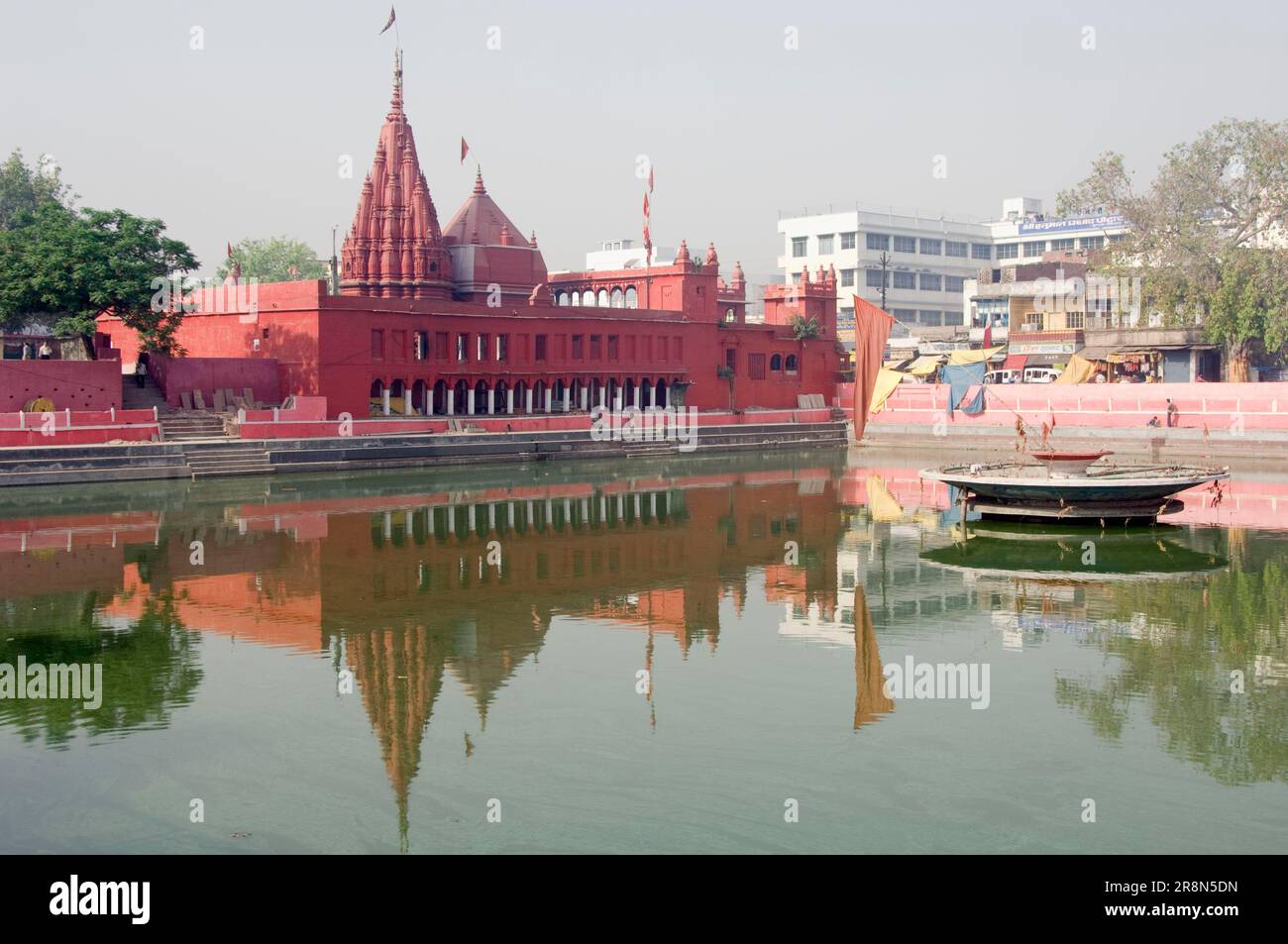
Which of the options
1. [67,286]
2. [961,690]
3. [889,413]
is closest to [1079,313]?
[889,413]

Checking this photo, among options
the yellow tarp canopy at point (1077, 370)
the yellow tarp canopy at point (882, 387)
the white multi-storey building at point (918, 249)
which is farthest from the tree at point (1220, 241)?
the white multi-storey building at point (918, 249)

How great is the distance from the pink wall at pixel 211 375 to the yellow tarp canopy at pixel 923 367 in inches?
1096

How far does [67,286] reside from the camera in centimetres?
3700

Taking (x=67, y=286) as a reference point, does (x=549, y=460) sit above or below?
below

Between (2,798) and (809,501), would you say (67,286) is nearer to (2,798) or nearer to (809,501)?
(809,501)

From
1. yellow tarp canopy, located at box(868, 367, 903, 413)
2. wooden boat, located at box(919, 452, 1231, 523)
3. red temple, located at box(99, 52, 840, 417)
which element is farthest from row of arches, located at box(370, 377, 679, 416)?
wooden boat, located at box(919, 452, 1231, 523)

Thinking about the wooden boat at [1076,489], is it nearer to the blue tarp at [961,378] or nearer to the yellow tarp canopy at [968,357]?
the blue tarp at [961,378]

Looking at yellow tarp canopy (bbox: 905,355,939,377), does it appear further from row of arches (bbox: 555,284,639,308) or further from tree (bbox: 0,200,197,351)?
tree (bbox: 0,200,197,351)

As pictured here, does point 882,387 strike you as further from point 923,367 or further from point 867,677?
point 923,367

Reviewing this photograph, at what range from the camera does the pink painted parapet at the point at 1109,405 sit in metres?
41.3

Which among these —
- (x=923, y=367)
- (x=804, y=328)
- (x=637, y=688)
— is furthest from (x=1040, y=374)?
(x=637, y=688)

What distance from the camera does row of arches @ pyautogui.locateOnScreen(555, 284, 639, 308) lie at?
54.5m
